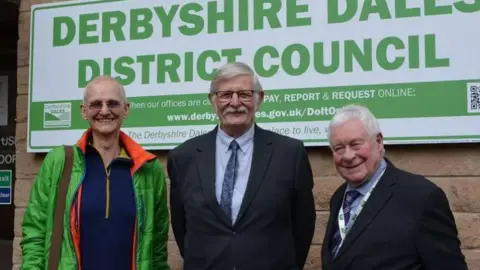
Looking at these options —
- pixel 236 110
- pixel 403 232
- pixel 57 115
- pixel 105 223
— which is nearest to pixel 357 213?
pixel 403 232

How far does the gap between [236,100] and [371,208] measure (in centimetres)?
80

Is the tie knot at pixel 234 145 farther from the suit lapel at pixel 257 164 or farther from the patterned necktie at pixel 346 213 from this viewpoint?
the patterned necktie at pixel 346 213

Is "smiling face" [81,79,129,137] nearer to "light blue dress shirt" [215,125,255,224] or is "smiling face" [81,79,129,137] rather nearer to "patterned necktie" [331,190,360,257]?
"light blue dress shirt" [215,125,255,224]

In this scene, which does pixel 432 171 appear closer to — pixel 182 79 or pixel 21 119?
pixel 182 79

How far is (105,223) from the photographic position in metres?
2.57

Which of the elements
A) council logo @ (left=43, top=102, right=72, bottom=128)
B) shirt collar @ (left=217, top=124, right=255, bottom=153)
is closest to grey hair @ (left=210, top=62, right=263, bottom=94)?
shirt collar @ (left=217, top=124, right=255, bottom=153)

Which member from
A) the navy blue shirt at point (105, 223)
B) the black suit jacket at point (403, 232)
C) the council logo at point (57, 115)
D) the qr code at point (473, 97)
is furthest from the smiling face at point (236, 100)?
the council logo at point (57, 115)

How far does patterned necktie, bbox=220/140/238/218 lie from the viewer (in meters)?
2.52

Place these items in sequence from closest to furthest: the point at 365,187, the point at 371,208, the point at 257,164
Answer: the point at 371,208 < the point at 365,187 < the point at 257,164

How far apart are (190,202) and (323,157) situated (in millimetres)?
A: 1256

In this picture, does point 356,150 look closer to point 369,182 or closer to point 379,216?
point 369,182

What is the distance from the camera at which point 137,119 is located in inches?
154

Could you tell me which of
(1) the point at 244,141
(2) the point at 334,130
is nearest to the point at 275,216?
(1) the point at 244,141

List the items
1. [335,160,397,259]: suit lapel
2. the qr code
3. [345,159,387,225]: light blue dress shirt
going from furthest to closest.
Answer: the qr code → [345,159,387,225]: light blue dress shirt → [335,160,397,259]: suit lapel
